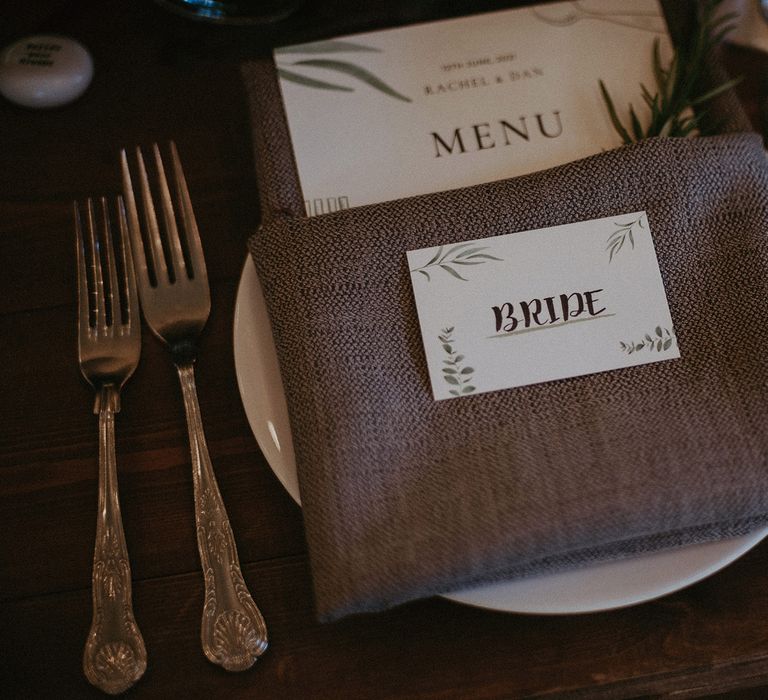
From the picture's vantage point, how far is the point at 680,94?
0.51m

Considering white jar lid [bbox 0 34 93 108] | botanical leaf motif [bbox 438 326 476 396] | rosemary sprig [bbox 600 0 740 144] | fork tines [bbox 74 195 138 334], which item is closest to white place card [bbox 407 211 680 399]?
botanical leaf motif [bbox 438 326 476 396]

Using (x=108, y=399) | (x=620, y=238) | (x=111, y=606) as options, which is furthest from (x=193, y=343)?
(x=620, y=238)

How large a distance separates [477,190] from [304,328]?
14cm

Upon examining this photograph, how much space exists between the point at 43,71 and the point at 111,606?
0.42 metres

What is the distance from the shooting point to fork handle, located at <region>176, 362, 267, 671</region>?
1.41 feet

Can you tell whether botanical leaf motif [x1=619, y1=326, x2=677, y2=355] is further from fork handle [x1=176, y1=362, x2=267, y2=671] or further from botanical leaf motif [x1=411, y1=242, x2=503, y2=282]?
fork handle [x1=176, y1=362, x2=267, y2=671]

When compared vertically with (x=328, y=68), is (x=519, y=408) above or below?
below

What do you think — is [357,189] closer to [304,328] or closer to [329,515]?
[304,328]

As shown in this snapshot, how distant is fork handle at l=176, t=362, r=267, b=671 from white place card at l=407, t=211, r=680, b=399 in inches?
6.5

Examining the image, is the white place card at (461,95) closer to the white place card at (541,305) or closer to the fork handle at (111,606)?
the white place card at (541,305)

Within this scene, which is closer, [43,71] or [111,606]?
[111,606]

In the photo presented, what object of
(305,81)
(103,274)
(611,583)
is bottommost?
(611,583)

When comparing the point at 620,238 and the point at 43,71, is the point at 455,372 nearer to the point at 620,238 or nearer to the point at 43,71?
the point at 620,238

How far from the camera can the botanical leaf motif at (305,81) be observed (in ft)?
1.77
